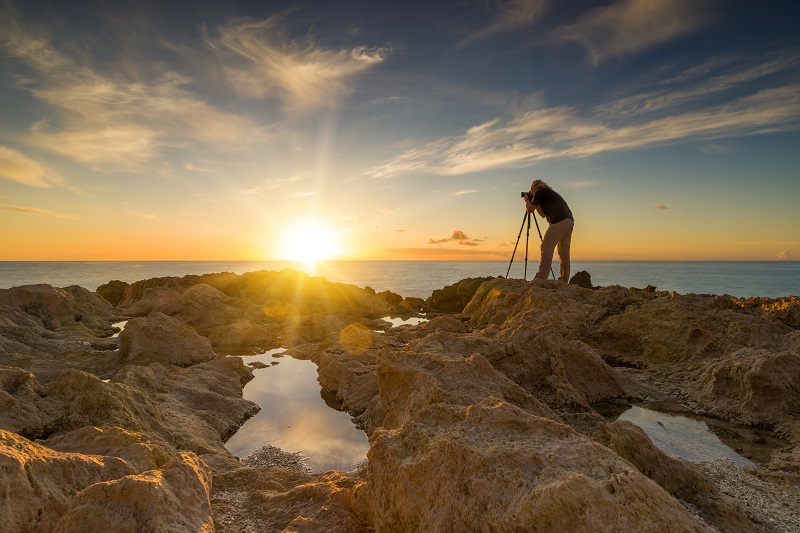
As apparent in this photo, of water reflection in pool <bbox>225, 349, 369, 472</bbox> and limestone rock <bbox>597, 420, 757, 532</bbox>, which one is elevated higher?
limestone rock <bbox>597, 420, 757, 532</bbox>

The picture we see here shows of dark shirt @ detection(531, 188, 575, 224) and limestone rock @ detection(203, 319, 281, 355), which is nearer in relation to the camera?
dark shirt @ detection(531, 188, 575, 224)

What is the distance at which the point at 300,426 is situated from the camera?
7027 millimetres

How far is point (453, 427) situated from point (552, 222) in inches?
388

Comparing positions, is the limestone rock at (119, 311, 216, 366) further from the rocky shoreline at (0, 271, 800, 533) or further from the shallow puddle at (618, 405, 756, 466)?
the shallow puddle at (618, 405, 756, 466)

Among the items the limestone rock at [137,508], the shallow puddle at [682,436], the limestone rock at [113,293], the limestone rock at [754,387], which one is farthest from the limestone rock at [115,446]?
the limestone rock at [113,293]

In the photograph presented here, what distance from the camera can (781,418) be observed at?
217 inches

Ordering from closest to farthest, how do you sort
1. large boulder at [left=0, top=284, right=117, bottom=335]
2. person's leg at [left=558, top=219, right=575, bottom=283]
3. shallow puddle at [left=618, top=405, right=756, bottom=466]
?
shallow puddle at [left=618, top=405, right=756, bottom=466] → person's leg at [left=558, top=219, right=575, bottom=283] → large boulder at [left=0, top=284, right=117, bottom=335]

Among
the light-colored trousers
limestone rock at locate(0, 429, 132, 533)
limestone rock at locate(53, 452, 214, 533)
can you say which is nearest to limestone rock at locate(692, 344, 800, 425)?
the light-colored trousers

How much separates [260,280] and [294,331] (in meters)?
11.7

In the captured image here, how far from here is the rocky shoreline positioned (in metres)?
2.71

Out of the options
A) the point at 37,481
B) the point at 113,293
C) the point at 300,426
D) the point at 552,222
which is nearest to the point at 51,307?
the point at 113,293

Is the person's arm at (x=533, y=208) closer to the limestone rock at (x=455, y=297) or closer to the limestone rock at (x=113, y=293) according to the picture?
the limestone rock at (x=455, y=297)

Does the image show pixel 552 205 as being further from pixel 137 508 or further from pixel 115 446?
pixel 137 508

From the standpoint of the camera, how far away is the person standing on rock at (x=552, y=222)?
1185cm
